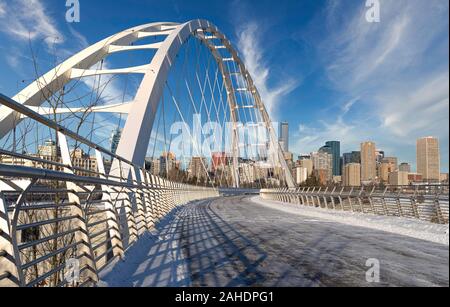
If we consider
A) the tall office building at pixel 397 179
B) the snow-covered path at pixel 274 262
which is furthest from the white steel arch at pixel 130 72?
the tall office building at pixel 397 179

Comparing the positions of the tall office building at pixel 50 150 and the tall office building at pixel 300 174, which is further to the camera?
the tall office building at pixel 300 174

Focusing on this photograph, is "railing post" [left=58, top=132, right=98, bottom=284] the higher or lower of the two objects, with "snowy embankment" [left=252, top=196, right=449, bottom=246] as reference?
higher

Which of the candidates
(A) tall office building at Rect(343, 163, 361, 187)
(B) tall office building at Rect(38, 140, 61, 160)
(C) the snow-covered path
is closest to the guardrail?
(C) the snow-covered path

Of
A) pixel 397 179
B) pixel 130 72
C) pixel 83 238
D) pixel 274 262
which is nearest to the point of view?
pixel 83 238

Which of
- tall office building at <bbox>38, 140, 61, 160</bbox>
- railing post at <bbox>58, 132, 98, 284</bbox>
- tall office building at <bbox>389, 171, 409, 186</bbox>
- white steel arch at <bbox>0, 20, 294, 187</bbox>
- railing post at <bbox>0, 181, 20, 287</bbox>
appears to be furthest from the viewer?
tall office building at <bbox>389, 171, 409, 186</bbox>

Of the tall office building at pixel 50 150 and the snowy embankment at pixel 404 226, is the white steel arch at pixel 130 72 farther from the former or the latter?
the snowy embankment at pixel 404 226

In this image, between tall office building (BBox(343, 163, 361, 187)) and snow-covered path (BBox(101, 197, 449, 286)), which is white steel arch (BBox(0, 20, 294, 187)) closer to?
snow-covered path (BBox(101, 197, 449, 286))

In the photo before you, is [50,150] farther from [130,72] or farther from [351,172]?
[351,172]

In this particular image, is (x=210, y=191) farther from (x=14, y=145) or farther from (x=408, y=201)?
(x=14, y=145)

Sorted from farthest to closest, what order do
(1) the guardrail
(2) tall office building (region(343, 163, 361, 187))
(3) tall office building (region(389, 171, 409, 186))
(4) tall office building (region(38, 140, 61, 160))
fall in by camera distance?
(2) tall office building (region(343, 163, 361, 187)) < (3) tall office building (region(389, 171, 409, 186)) < (1) the guardrail < (4) tall office building (region(38, 140, 61, 160))

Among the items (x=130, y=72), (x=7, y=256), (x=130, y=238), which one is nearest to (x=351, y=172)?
(x=130, y=72)

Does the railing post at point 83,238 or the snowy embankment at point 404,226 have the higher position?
the railing post at point 83,238

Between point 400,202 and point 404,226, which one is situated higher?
point 400,202
